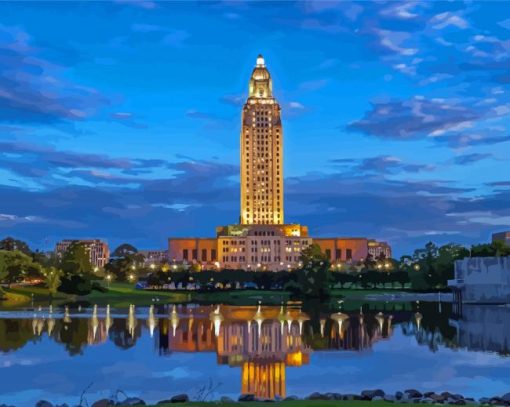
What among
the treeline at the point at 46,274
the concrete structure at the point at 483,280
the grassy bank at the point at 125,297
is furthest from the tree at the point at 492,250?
the treeline at the point at 46,274

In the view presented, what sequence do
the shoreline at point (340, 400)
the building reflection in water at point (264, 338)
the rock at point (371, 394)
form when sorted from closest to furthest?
the shoreline at point (340, 400) < the rock at point (371, 394) < the building reflection in water at point (264, 338)

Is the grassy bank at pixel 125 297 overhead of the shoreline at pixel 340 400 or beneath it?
overhead

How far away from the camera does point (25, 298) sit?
12019 centimetres

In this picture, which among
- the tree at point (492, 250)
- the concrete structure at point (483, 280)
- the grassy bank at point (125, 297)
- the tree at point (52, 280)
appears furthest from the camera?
the tree at point (492, 250)

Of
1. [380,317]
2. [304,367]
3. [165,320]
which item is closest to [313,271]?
[380,317]

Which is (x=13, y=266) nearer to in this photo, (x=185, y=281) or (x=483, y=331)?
(x=185, y=281)

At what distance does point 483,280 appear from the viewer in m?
114

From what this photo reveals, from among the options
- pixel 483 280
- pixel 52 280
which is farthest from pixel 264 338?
pixel 52 280

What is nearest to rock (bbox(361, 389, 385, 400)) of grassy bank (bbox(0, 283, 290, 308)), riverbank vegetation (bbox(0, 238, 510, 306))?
grassy bank (bbox(0, 283, 290, 308))

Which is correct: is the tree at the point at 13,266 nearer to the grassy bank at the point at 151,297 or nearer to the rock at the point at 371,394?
the grassy bank at the point at 151,297

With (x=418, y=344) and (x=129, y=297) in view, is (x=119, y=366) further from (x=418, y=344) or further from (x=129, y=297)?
(x=129, y=297)

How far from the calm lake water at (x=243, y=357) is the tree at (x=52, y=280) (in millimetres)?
50483

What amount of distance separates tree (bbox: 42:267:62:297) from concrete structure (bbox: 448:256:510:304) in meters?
61.9

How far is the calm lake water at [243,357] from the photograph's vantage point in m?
35.0
